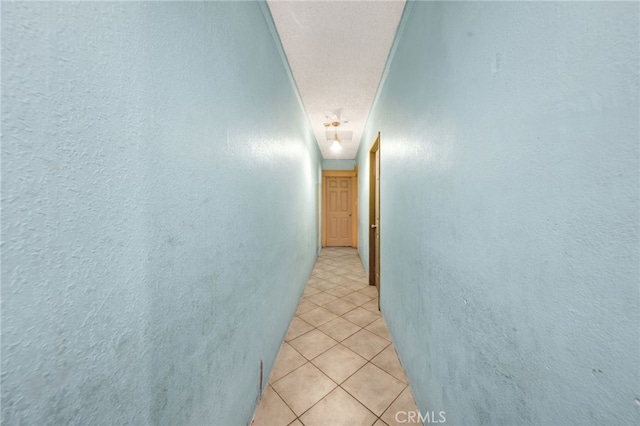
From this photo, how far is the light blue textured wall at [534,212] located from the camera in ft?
1.44

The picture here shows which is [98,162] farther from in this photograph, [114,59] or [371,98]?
[371,98]

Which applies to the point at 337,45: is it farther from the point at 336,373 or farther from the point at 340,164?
the point at 340,164

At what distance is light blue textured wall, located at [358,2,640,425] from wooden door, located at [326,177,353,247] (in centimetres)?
554

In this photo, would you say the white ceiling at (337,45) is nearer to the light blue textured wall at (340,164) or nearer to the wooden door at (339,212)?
the light blue textured wall at (340,164)

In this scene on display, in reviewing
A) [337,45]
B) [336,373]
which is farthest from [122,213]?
[337,45]

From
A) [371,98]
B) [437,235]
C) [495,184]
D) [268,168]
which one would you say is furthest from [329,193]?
[495,184]

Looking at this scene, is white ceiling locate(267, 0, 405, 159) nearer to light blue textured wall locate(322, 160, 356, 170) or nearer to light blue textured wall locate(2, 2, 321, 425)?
light blue textured wall locate(2, 2, 321, 425)

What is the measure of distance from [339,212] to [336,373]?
17.2 ft

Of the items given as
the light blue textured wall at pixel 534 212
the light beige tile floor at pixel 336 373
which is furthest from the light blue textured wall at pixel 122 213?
the light blue textured wall at pixel 534 212

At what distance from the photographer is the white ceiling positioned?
1.59m

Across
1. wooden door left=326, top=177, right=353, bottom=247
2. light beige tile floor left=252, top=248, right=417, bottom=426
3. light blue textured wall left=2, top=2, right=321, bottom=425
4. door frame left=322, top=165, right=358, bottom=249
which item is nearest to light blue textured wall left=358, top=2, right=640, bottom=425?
light beige tile floor left=252, top=248, right=417, bottom=426

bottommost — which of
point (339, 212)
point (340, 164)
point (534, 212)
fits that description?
point (339, 212)

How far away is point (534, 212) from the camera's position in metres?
0.60

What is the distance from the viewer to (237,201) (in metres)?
1.20
